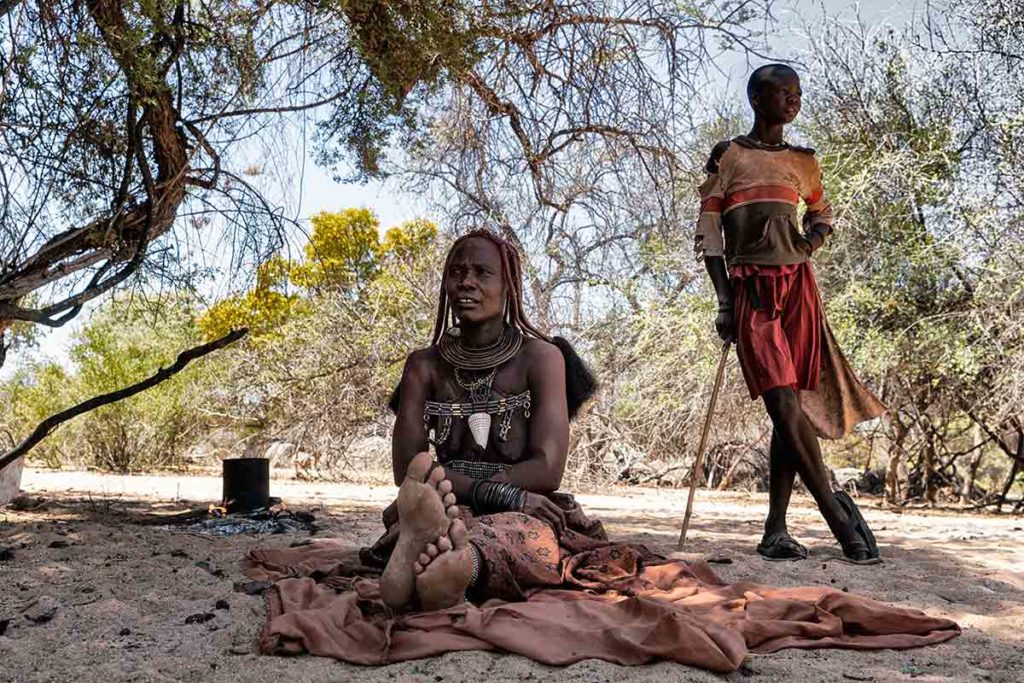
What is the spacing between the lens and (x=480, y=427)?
3.41 m

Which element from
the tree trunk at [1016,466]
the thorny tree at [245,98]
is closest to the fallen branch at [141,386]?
the thorny tree at [245,98]

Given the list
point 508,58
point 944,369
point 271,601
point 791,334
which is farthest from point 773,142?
point 944,369

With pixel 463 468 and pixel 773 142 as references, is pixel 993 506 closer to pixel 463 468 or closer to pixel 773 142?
pixel 773 142

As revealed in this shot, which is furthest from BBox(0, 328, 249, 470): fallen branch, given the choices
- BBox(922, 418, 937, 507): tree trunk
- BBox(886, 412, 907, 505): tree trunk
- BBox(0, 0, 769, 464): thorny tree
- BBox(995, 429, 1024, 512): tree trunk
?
BBox(995, 429, 1024, 512): tree trunk

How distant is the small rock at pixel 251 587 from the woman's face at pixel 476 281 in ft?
4.11

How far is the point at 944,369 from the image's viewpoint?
768 centimetres

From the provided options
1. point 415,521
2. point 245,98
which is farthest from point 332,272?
point 415,521

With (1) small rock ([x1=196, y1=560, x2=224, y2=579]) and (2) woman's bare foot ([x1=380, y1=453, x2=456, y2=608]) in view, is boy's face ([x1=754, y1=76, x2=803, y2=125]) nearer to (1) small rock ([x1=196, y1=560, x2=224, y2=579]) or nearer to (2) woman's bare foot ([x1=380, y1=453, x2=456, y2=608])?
(2) woman's bare foot ([x1=380, y1=453, x2=456, y2=608])

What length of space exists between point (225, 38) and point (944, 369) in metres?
6.34

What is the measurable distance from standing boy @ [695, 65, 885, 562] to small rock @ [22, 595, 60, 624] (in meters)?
2.87

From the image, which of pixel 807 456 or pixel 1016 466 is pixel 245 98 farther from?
pixel 1016 466

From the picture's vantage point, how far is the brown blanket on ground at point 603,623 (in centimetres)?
240

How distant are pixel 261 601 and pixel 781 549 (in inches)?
91.4

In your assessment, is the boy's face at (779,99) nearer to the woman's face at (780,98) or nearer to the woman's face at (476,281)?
the woman's face at (780,98)
